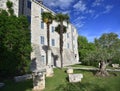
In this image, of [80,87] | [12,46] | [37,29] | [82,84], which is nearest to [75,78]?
[82,84]

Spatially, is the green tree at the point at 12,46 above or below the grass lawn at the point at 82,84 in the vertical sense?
above

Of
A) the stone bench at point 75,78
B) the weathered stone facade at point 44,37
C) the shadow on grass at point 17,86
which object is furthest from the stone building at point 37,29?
the stone bench at point 75,78

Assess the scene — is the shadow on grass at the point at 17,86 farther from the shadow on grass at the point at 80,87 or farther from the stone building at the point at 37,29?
the stone building at the point at 37,29

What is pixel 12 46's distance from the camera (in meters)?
26.2

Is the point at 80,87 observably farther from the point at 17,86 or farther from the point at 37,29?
the point at 37,29

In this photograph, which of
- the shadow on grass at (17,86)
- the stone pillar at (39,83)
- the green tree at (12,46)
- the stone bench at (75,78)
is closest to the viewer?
the stone pillar at (39,83)

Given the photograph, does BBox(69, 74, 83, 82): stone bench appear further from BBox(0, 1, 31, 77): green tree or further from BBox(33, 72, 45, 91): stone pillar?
BBox(0, 1, 31, 77): green tree

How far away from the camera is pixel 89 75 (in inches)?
952

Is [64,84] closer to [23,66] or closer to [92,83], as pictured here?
[92,83]

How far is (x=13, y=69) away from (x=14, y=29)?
5830 millimetres

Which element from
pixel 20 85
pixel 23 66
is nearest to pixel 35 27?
pixel 23 66

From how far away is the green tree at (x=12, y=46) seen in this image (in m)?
25.2

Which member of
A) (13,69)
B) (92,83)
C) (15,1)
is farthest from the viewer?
(15,1)

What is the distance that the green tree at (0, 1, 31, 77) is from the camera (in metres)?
25.2
